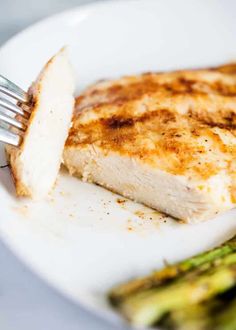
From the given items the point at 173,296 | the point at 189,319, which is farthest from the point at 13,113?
the point at 189,319

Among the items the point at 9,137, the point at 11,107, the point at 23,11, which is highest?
the point at 23,11

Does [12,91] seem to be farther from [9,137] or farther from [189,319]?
[189,319]

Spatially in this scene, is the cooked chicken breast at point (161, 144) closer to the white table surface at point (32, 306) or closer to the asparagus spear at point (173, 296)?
the asparagus spear at point (173, 296)

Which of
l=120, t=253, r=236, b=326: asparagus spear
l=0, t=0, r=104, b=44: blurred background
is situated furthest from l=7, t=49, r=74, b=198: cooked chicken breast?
l=0, t=0, r=104, b=44: blurred background

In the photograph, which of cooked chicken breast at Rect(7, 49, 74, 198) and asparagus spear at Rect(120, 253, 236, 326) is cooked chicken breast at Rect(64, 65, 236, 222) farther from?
asparagus spear at Rect(120, 253, 236, 326)

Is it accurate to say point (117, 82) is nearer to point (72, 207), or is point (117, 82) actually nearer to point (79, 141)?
point (79, 141)


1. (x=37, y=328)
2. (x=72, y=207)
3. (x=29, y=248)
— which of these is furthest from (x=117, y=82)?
(x=37, y=328)
